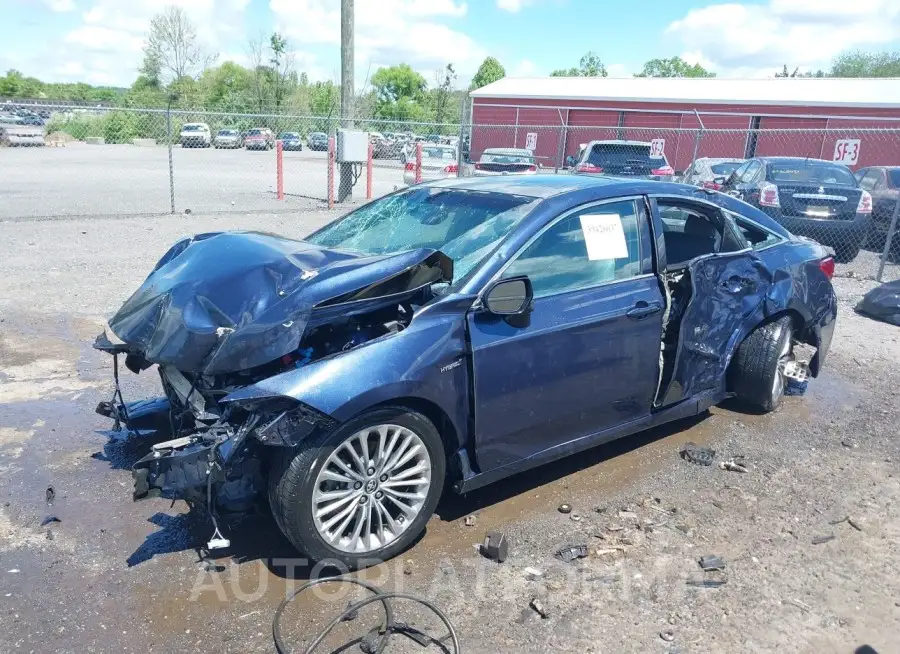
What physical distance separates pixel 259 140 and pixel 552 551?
39.9 meters

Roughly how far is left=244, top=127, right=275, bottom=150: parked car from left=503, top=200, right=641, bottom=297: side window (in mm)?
38531

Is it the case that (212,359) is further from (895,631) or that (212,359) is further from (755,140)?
(755,140)

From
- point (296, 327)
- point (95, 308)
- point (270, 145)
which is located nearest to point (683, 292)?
point (296, 327)

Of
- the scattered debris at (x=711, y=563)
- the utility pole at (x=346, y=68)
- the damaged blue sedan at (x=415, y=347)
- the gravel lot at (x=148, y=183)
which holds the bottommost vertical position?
the scattered debris at (x=711, y=563)

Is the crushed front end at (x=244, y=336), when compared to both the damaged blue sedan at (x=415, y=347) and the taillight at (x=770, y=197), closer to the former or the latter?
the damaged blue sedan at (x=415, y=347)

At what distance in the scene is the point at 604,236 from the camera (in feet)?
13.3

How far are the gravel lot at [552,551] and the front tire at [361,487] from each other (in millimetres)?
185

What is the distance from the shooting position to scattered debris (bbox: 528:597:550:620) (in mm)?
3025

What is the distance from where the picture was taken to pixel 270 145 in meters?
40.6

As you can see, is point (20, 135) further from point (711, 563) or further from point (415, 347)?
point (711, 563)

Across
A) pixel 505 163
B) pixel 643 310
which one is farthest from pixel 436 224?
pixel 505 163

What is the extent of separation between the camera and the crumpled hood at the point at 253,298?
10.3 ft

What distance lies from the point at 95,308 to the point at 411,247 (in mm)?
4755

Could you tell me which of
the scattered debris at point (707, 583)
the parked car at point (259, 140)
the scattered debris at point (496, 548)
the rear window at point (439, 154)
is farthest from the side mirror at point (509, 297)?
the parked car at point (259, 140)
